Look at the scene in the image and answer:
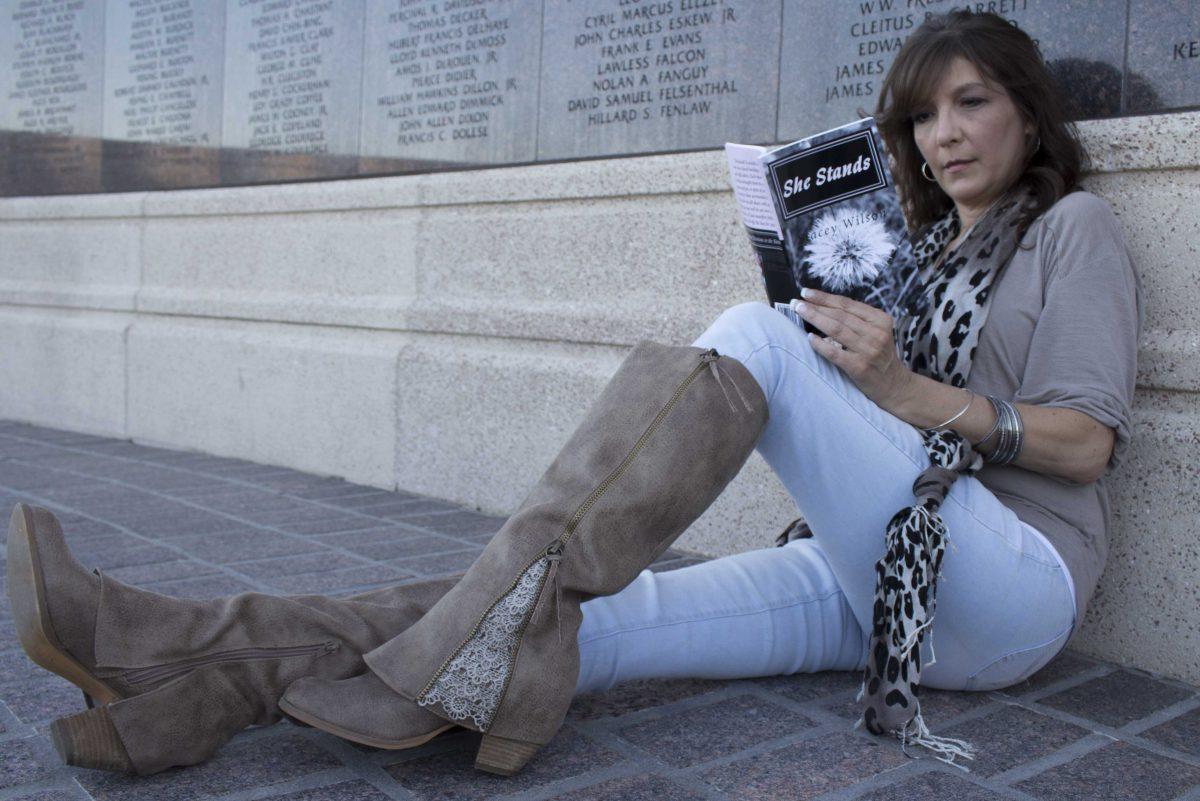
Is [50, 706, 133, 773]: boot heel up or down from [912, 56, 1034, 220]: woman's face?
down

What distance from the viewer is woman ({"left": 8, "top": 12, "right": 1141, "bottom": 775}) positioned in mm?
1647

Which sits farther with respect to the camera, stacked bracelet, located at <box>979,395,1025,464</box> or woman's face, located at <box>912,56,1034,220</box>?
woman's face, located at <box>912,56,1034,220</box>

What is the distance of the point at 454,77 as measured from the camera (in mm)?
4363

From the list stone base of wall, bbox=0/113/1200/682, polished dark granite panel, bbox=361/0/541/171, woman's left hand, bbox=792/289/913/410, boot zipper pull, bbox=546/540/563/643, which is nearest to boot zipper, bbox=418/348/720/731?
boot zipper pull, bbox=546/540/563/643

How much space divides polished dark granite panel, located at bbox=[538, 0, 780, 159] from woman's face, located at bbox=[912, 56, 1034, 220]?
1083 mm

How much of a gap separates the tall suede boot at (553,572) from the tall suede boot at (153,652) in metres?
0.09

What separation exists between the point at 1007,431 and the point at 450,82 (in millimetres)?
3077

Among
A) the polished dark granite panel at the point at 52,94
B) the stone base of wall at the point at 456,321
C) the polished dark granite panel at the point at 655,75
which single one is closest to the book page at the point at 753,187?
the stone base of wall at the point at 456,321

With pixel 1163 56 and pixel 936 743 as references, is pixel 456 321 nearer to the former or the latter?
pixel 1163 56

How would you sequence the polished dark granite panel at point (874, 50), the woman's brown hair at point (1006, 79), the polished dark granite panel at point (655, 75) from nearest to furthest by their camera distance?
the woman's brown hair at point (1006, 79) → the polished dark granite panel at point (874, 50) → the polished dark granite panel at point (655, 75)

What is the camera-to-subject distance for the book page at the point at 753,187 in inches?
70.2

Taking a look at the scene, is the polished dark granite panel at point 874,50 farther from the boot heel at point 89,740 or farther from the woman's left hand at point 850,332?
the boot heel at point 89,740

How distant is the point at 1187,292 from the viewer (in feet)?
7.73

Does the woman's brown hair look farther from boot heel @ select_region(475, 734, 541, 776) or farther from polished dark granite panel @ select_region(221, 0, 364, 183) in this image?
polished dark granite panel @ select_region(221, 0, 364, 183)
